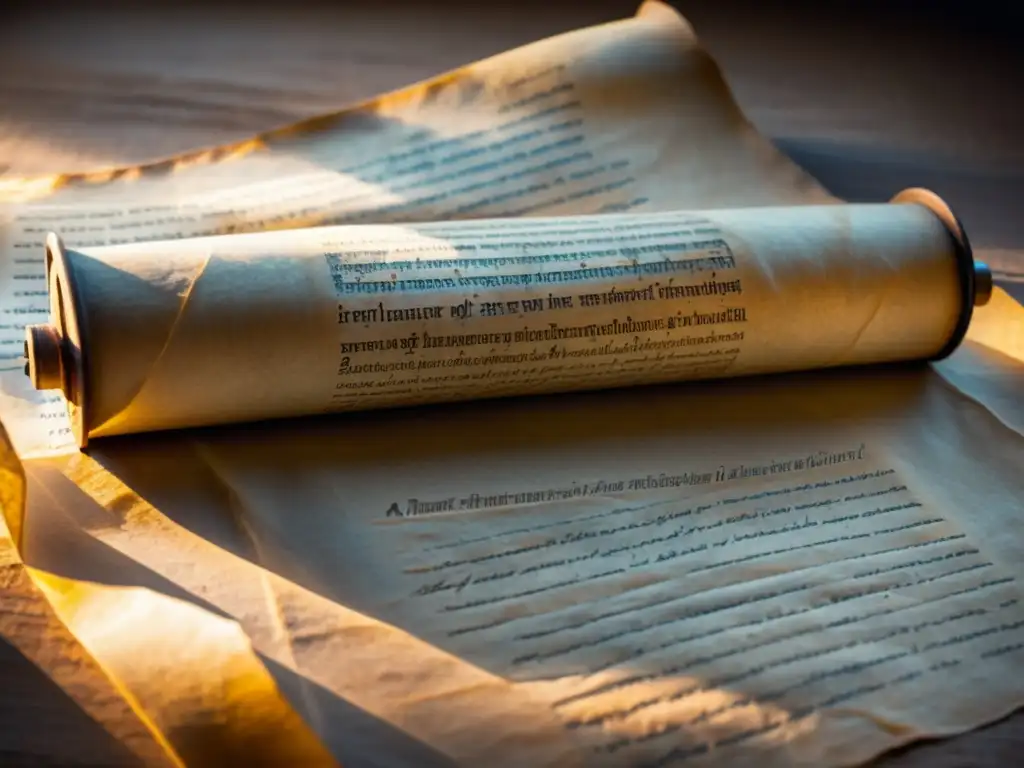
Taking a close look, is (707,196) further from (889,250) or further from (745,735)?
(745,735)

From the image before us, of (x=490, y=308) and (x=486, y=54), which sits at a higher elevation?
(x=486, y=54)

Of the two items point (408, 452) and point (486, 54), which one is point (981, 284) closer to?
point (408, 452)

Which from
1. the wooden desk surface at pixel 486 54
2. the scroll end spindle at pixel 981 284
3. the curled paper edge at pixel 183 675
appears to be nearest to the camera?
the curled paper edge at pixel 183 675

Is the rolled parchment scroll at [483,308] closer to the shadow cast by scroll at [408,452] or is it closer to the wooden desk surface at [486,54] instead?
the shadow cast by scroll at [408,452]

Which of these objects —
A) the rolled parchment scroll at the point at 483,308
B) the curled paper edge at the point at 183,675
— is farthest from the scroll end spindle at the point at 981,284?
the curled paper edge at the point at 183,675

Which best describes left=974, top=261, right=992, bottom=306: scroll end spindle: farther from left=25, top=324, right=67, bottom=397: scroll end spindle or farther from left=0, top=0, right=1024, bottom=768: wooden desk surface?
left=25, top=324, right=67, bottom=397: scroll end spindle

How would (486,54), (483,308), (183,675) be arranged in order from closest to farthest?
1. (183,675)
2. (483,308)
3. (486,54)

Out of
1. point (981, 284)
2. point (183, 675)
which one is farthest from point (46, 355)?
point (981, 284)
